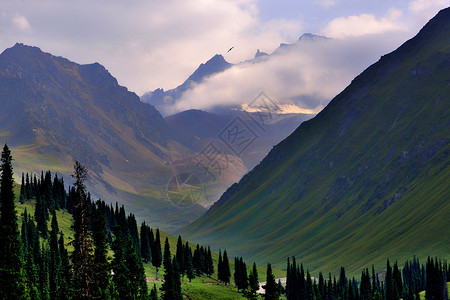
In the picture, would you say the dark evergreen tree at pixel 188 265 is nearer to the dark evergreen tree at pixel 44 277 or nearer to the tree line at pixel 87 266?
the tree line at pixel 87 266

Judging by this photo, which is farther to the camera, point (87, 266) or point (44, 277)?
point (44, 277)

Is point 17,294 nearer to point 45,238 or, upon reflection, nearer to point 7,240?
point 7,240

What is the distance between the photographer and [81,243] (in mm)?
51969

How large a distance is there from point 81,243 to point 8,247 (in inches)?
478

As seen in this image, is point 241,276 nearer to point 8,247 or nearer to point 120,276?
point 120,276

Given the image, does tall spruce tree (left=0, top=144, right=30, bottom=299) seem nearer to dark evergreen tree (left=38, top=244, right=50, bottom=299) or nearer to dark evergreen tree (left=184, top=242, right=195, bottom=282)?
dark evergreen tree (left=38, top=244, right=50, bottom=299)

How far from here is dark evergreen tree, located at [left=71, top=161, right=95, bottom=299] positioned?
170 feet

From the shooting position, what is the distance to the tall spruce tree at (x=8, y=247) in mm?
59125

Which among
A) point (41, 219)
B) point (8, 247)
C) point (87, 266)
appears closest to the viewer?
point (87, 266)

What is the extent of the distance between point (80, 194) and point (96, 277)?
842cm

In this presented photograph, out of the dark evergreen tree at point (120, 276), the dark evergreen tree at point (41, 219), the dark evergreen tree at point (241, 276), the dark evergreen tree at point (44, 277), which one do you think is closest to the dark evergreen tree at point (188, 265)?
the dark evergreen tree at point (241, 276)

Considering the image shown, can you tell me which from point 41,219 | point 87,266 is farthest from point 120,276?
point 41,219

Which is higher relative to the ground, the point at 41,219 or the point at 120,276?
the point at 41,219

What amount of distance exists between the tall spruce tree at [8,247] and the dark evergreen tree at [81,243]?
35.0ft
